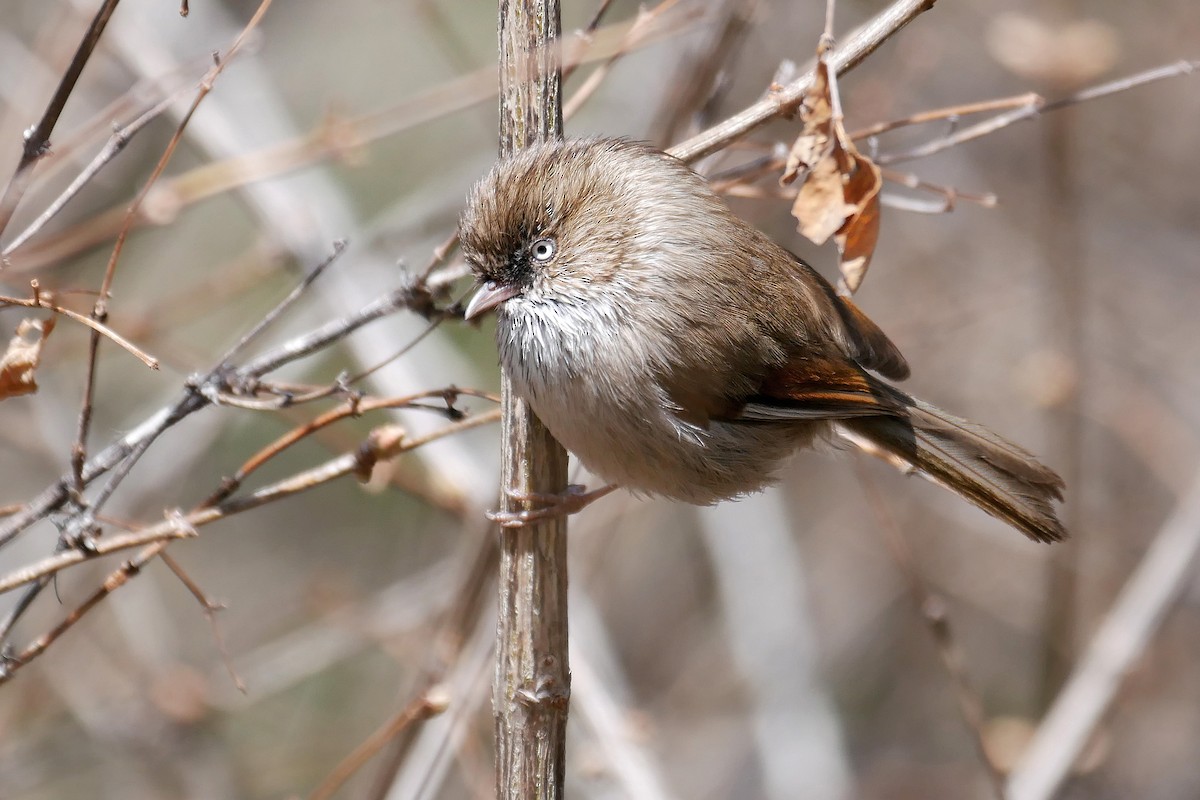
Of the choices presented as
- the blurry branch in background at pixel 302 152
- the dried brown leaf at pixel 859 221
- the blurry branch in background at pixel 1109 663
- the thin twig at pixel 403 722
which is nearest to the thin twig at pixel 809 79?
the dried brown leaf at pixel 859 221

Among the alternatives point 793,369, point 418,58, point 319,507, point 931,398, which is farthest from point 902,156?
point 418,58

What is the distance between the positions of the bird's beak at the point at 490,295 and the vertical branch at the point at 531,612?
0.45 meters

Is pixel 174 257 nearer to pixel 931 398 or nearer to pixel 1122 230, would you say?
pixel 931 398

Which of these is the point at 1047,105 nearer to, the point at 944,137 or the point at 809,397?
the point at 944,137

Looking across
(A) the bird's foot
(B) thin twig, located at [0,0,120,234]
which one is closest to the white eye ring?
(A) the bird's foot

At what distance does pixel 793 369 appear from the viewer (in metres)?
2.96

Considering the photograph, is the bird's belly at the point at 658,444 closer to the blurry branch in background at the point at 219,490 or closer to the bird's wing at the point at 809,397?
the bird's wing at the point at 809,397

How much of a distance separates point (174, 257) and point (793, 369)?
194 inches

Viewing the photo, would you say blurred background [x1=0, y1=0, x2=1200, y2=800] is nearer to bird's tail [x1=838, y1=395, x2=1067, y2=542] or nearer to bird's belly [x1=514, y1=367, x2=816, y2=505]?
bird's tail [x1=838, y1=395, x2=1067, y2=542]

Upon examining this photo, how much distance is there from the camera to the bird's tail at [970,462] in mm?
2932

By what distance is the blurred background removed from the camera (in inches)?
143

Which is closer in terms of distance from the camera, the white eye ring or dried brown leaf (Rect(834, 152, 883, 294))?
dried brown leaf (Rect(834, 152, 883, 294))

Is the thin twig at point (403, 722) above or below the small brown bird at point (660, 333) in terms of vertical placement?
below

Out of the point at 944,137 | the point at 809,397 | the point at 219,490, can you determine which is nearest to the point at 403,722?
the point at 219,490
